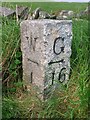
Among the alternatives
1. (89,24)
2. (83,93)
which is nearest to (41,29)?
(83,93)

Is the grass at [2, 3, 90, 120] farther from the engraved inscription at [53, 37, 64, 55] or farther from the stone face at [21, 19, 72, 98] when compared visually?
the engraved inscription at [53, 37, 64, 55]

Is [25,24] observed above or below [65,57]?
above

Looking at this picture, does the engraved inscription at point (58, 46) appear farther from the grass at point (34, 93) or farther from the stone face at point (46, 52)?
the grass at point (34, 93)

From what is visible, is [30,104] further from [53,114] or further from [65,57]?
[65,57]

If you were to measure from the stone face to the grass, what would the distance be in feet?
0.35

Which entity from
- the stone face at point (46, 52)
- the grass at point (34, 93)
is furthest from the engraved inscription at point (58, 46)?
the grass at point (34, 93)

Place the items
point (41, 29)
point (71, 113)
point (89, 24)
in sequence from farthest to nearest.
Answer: point (89, 24)
point (41, 29)
point (71, 113)

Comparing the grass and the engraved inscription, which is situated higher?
the engraved inscription

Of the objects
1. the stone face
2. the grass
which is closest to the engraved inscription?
the stone face

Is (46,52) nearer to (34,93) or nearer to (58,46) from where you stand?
(58,46)

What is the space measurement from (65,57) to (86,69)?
244 millimetres

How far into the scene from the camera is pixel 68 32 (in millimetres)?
3342

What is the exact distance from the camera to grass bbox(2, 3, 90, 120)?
308 centimetres

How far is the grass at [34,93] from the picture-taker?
10.1 feet
